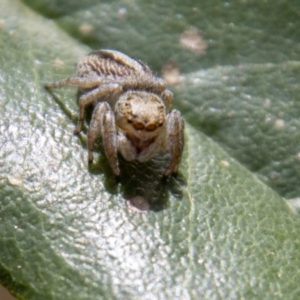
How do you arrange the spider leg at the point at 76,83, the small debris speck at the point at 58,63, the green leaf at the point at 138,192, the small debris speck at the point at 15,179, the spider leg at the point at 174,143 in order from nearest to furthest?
1. the green leaf at the point at 138,192
2. the small debris speck at the point at 15,179
3. the spider leg at the point at 174,143
4. the spider leg at the point at 76,83
5. the small debris speck at the point at 58,63

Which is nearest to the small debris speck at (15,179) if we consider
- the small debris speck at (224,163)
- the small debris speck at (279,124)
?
the small debris speck at (224,163)

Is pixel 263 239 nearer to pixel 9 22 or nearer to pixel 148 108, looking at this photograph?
pixel 148 108

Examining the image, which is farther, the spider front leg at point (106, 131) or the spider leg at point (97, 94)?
the spider leg at point (97, 94)

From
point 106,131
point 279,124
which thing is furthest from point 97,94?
point 279,124

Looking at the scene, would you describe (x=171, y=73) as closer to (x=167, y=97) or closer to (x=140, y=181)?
(x=167, y=97)

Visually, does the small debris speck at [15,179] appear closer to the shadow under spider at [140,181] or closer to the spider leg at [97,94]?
the shadow under spider at [140,181]

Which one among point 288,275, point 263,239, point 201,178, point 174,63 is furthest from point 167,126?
point 288,275

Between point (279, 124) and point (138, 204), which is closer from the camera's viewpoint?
point (138, 204)
